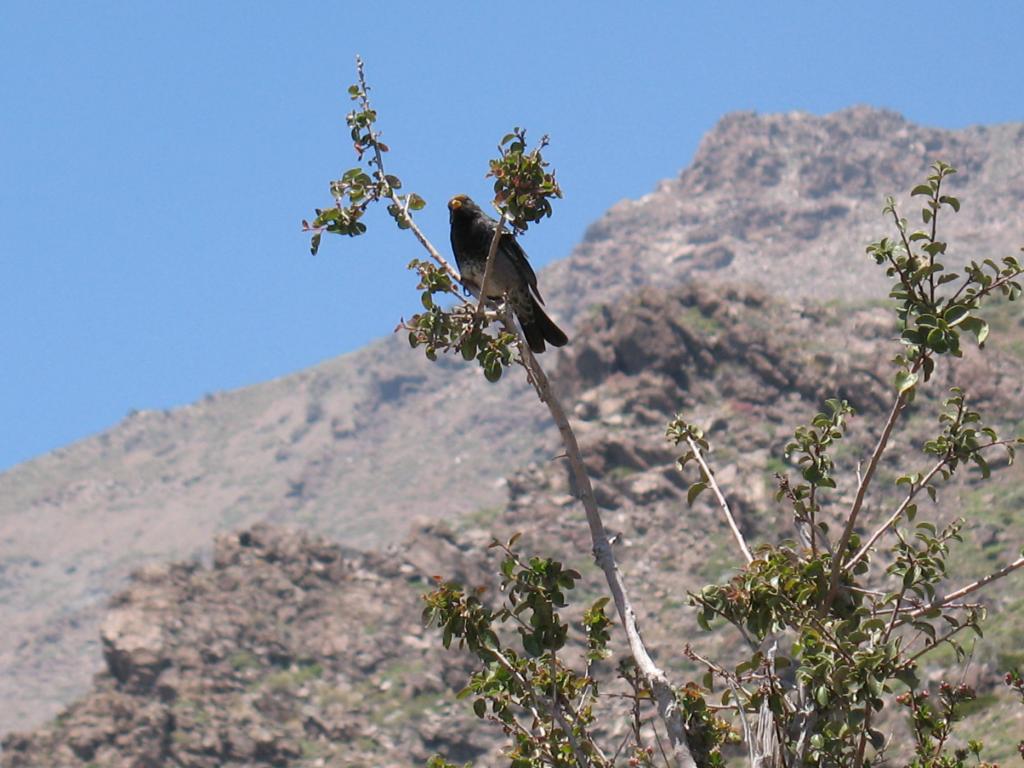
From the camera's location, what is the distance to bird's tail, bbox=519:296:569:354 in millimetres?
10492

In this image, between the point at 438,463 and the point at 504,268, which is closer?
the point at 504,268

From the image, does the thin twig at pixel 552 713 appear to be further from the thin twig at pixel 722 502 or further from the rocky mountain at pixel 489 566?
the rocky mountain at pixel 489 566

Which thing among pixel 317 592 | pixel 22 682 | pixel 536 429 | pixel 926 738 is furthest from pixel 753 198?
pixel 926 738

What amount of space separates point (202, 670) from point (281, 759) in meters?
7.12

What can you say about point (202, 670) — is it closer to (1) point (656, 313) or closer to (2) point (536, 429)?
(1) point (656, 313)

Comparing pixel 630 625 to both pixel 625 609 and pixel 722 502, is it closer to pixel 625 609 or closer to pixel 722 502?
pixel 625 609

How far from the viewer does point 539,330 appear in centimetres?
1077

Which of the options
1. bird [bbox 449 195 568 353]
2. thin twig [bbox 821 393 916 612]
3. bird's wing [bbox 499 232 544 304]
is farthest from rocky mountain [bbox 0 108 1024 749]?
thin twig [bbox 821 393 916 612]

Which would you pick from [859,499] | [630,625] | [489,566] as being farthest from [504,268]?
[489,566]

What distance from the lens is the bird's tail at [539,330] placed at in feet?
34.4

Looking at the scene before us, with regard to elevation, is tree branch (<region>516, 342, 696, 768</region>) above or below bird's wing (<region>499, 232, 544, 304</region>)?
below

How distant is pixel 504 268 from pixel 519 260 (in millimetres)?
156

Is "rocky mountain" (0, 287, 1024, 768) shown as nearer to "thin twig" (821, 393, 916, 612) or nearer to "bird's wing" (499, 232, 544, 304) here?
"bird's wing" (499, 232, 544, 304)

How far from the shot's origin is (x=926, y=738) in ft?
25.5
